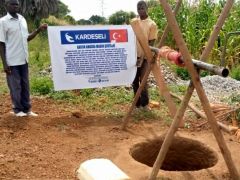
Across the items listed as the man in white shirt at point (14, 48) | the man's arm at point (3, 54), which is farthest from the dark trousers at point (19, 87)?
the man's arm at point (3, 54)

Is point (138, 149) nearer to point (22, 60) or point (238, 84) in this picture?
point (22, 60)

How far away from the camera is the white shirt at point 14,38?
19.2 ft

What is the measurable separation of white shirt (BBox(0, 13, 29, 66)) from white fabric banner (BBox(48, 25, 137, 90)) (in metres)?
0.58

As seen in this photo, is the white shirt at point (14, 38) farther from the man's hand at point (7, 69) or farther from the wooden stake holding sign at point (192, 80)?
the wooden stake holding sign at point (192, 80)

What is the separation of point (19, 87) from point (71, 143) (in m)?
1.44

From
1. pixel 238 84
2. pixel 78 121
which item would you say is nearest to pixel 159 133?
pixel 78 121

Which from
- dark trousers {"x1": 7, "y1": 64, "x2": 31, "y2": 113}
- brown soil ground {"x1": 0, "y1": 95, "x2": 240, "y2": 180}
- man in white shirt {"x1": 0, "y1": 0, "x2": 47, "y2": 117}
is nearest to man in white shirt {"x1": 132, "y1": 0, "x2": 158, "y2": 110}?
brown soil ground {"x1": 0, "y1": 95, "x2": 240, "y2": 180}

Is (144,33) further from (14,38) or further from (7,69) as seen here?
(7,69)

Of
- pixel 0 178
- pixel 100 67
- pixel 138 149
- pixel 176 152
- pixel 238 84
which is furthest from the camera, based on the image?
pixel 238 84

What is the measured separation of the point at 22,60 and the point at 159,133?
2308 millimetres

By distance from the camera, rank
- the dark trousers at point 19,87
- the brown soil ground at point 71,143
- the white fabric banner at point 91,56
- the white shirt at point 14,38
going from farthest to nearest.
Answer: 1. the white fabric banner at point 91,56
2. the dark trousers at point 19,87
3. the white shirt at point 14,38
4. the brown soil ground at point 71,143

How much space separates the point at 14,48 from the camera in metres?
5.96

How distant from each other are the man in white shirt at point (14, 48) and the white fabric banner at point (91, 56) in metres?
0.52

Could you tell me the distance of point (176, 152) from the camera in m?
5.71
